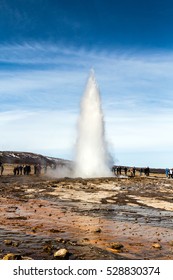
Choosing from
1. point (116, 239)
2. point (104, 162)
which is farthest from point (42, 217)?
point (104, 162)

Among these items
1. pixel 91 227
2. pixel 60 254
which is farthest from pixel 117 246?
pixel 91 227

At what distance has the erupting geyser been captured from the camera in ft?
162

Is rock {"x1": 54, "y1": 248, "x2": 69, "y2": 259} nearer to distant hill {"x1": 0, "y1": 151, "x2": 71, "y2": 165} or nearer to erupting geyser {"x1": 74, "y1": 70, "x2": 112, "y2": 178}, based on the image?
erupting geyser {"x1": 74, "y1": 70, "x2": 112, "y2": 178}

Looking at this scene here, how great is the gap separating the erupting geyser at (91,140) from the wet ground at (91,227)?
938 inches

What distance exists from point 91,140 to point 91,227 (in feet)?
122

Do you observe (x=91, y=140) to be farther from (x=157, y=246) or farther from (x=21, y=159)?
(x=21, y=159)

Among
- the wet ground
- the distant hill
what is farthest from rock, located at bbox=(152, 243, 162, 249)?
the distant hill

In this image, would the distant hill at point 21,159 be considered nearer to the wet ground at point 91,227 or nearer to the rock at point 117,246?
the wet ground at point 91,227

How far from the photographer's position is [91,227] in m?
13.9

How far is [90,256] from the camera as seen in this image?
9.35 m

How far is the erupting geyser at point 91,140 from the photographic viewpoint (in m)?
49.4

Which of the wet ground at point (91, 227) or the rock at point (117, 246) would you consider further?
the rock at point (117, 246)

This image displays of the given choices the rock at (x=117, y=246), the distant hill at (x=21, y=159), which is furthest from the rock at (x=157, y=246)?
the distant hill at (x=21, y=159)

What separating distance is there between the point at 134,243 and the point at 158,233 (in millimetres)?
2160
